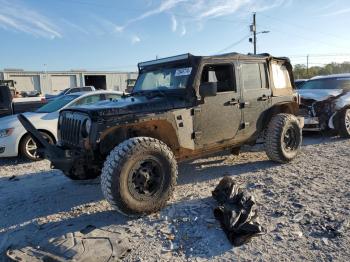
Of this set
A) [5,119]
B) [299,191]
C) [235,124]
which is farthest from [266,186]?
[5,119]

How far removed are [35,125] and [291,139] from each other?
5.34 metres

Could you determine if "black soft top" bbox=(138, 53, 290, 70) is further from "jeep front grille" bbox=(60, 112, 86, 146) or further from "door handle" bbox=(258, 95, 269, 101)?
"jeep front grille" bbox=(60, 112, 86, 146)

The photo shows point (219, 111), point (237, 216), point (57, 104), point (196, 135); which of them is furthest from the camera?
point (57, 104)

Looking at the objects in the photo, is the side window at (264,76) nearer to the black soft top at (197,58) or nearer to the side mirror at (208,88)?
the black soft top at (197,58)

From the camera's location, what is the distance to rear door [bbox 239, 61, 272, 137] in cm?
609

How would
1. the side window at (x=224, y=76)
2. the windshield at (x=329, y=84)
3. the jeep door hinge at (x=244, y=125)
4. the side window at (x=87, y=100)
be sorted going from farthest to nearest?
the windshield at (x=329, y=84), the side window at (x=87, y=100), the jeep door hinge at (x=244, y=125), the side window at (x=224, y=76)

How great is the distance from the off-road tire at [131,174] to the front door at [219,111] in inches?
36.6

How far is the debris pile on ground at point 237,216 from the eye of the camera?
385cm

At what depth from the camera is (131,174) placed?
4.43 metres

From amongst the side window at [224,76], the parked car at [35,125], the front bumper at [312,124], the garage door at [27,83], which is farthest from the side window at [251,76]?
the garage door at [27,83]

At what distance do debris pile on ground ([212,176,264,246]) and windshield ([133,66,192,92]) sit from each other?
1.79 meters

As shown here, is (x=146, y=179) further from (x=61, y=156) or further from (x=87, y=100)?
(x=87, y=100)

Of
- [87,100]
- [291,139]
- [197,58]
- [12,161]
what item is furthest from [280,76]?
[12,161]

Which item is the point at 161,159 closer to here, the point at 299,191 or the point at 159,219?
the point at 159,219
